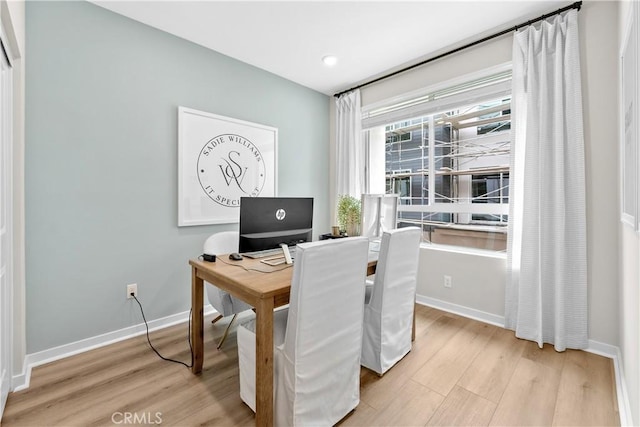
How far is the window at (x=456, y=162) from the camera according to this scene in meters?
2.71

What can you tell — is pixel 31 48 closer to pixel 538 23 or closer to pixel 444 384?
pixel 444 384

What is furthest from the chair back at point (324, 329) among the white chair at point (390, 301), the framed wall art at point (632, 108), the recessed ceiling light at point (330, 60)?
the recessed ceiling light at point (330, 60)

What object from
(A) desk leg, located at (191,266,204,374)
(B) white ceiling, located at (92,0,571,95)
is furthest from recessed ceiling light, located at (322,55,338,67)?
(A) desk leg, located at (191,266,204,374)

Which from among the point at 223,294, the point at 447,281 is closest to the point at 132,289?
the point at 223,294

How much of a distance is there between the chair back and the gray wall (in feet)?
5.69

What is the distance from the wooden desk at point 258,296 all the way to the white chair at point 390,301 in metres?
0.57

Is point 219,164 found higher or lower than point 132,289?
higher

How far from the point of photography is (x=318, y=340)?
133cm

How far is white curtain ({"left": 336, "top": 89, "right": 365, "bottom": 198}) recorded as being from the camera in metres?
3.71

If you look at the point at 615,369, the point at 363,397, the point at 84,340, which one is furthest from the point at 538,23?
the point at 84,340

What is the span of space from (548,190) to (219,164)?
280cm

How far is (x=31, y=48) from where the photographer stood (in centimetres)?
192

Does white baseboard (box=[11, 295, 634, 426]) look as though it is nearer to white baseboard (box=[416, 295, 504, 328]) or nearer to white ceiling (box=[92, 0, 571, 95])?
white baseboard (box=[416, 295, 504, 328])

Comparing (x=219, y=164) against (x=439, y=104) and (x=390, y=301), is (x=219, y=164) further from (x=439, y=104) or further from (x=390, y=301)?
(x=439, y=104)
